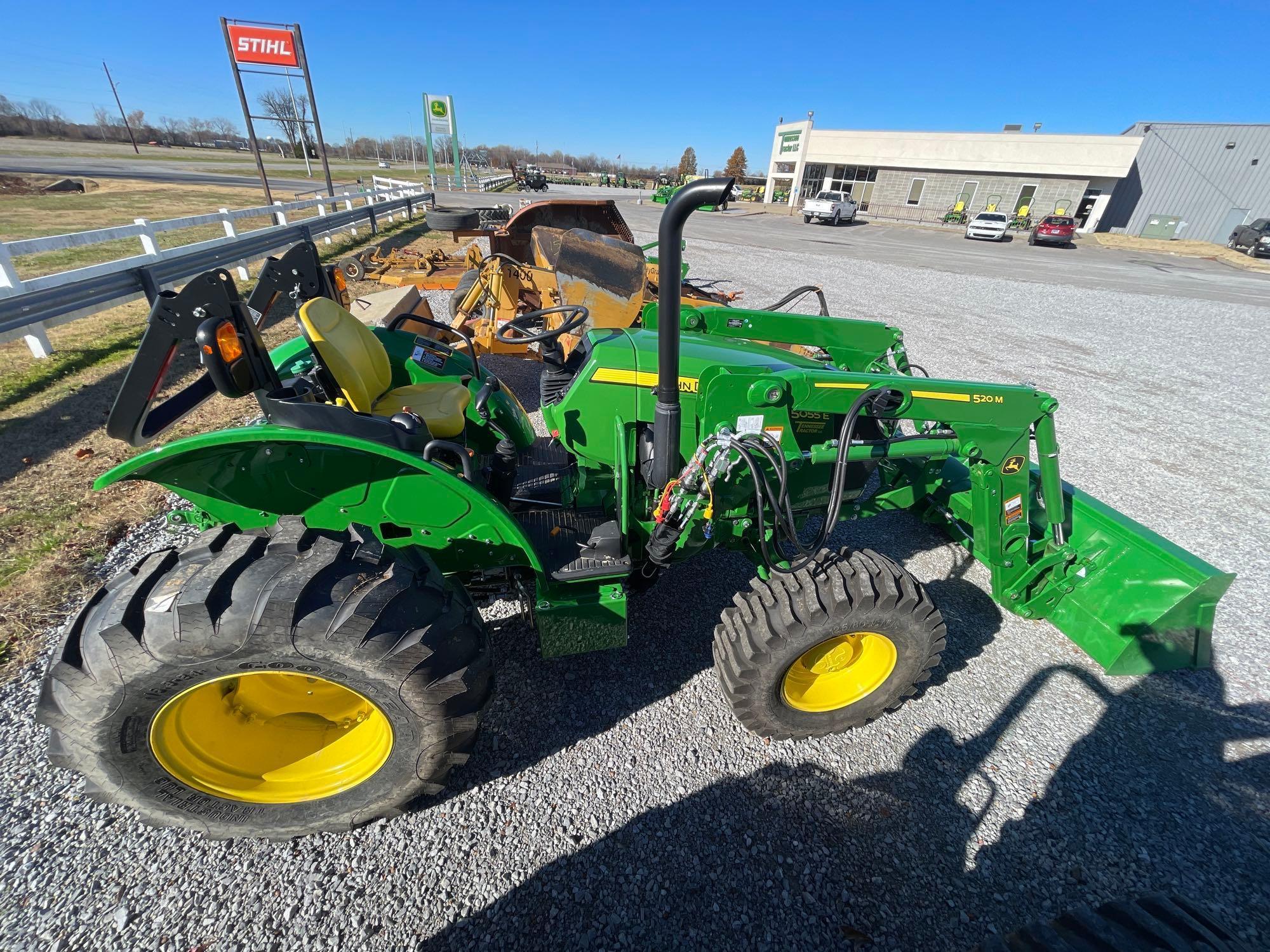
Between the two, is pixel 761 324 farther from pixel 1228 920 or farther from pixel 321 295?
pixel 1228 920

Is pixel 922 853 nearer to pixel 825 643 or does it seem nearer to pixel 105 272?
pixel 825 643

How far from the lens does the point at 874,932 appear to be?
5.50 feet

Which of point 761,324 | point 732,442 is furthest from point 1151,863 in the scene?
point 761,324

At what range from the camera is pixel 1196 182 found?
31297 mm

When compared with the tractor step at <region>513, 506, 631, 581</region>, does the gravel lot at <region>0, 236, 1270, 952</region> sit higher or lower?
lower

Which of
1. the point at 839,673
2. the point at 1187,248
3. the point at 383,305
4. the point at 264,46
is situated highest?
the point at 264,46

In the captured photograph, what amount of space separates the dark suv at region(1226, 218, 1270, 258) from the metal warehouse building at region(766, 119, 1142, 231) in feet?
22.3

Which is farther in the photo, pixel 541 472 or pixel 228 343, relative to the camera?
pixel 541 472

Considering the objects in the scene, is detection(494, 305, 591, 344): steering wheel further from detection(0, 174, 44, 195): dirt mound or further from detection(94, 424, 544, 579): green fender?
detection(0, 174, 44, 195): dirt mound

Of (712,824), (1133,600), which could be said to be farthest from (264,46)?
(1133,600)

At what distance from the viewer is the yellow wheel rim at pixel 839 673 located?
227 centimetres

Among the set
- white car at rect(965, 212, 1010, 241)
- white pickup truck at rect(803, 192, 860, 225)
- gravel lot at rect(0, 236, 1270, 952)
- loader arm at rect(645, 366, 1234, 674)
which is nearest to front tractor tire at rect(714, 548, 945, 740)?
gravel lot at rect(0, 236, 1270, 952)

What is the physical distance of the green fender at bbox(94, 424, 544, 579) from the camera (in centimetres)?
173

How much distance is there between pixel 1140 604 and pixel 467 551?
2982mm
